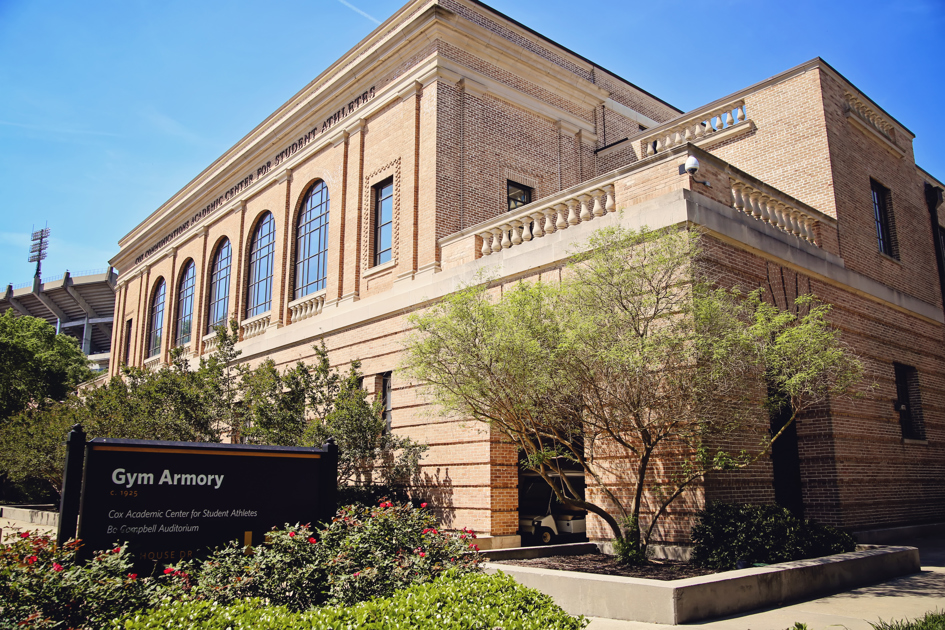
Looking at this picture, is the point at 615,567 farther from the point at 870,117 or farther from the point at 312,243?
the point at 312,243

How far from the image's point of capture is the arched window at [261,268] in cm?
2619

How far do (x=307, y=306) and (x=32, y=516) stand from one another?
44.0 feet

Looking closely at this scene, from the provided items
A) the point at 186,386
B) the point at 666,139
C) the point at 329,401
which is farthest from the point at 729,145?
the point at 186,386

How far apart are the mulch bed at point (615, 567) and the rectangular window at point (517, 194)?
1099 centimetres

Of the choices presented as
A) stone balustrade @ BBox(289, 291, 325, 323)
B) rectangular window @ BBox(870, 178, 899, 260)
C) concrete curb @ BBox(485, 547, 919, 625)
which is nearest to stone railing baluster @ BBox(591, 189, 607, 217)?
concrete curb @ BBox(485, 547, 919, 625)

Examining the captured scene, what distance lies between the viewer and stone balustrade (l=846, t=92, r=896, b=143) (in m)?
18.0

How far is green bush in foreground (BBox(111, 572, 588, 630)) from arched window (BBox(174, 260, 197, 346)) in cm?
2887

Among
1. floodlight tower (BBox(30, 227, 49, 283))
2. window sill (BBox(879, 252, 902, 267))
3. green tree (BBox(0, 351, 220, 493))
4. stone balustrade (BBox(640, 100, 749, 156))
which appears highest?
floodlight tower (BBox(30, 227, 49, 283))

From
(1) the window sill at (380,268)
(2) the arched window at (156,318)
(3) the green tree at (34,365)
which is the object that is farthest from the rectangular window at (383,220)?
(3) the green tree at (34,365)

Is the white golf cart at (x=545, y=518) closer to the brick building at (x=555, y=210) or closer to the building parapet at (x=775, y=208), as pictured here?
the brick building at (x=555, y=210)

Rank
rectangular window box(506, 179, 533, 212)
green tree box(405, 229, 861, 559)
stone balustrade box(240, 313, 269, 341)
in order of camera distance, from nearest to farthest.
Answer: green tree box(405, 229, 861, 559), rectangular window box(506, 179, 533, 212), stone balustrade box(240, 313, 269, 341)

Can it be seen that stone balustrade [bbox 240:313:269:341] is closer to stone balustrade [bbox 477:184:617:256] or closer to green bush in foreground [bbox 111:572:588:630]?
stone balustrade [bbox 477:184:617:256]

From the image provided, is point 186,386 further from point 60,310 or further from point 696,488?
point 60,310

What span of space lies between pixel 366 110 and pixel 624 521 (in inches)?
593
